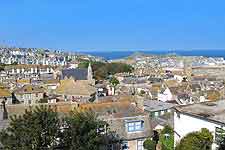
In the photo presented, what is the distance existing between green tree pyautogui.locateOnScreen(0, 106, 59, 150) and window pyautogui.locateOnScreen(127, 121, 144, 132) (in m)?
8.74

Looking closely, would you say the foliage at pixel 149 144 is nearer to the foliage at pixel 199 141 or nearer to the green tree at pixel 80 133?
the foliage at pixel 199 141

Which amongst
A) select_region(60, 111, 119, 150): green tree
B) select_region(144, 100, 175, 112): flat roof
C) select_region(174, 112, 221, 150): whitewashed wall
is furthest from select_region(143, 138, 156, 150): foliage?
select_region(144, 100, 175, 112): flat roof

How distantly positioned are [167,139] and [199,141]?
22.7 ft

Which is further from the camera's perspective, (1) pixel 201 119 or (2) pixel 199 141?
(1) pixel 201 119

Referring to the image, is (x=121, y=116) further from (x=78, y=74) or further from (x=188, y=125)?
(x=78, y=74)

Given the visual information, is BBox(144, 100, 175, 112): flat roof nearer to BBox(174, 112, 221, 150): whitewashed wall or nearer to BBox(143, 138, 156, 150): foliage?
BBox(143, 138, 156, 150): foliage

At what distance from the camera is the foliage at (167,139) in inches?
1233

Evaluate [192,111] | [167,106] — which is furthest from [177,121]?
[167,106]

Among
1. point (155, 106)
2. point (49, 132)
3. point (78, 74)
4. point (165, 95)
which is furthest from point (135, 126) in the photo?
point (78, 74)

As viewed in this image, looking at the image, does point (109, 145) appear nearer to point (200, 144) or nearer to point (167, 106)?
point (200, 144)

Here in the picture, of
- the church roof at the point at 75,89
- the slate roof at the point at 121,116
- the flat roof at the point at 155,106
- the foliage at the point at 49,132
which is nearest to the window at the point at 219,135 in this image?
the foliage at the point at 49,132

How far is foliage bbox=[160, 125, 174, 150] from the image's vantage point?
103ft

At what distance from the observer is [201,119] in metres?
26.9

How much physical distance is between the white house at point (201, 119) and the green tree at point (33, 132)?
916 centimetres
